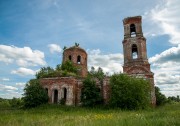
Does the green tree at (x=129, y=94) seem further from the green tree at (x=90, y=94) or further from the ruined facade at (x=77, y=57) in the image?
the ruined facade at (x=77, y=57)

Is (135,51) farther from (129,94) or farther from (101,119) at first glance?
(101,119)

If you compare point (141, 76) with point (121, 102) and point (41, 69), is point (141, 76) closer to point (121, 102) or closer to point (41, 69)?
point (121, 102)

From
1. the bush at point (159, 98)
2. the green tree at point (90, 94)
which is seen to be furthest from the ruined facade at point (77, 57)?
the bush at point (159, 98)

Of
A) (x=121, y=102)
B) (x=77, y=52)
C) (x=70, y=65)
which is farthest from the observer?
(x=77, y=52)

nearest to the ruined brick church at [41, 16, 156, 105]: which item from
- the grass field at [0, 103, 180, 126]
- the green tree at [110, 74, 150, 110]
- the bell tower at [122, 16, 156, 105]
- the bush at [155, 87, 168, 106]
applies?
the bell tower at [122, 16, 156, 105]

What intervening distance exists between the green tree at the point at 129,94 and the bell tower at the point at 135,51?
327cm

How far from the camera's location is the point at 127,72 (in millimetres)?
24766

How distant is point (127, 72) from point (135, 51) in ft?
12.8

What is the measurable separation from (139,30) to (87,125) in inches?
839

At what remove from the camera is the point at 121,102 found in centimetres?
1994

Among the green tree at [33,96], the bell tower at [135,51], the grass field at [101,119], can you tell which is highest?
the bell tower at [135,51]

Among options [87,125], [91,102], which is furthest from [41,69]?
[87,125]

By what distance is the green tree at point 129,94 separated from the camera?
64.6 ft

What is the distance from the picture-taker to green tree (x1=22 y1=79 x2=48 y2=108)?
22.9 m
